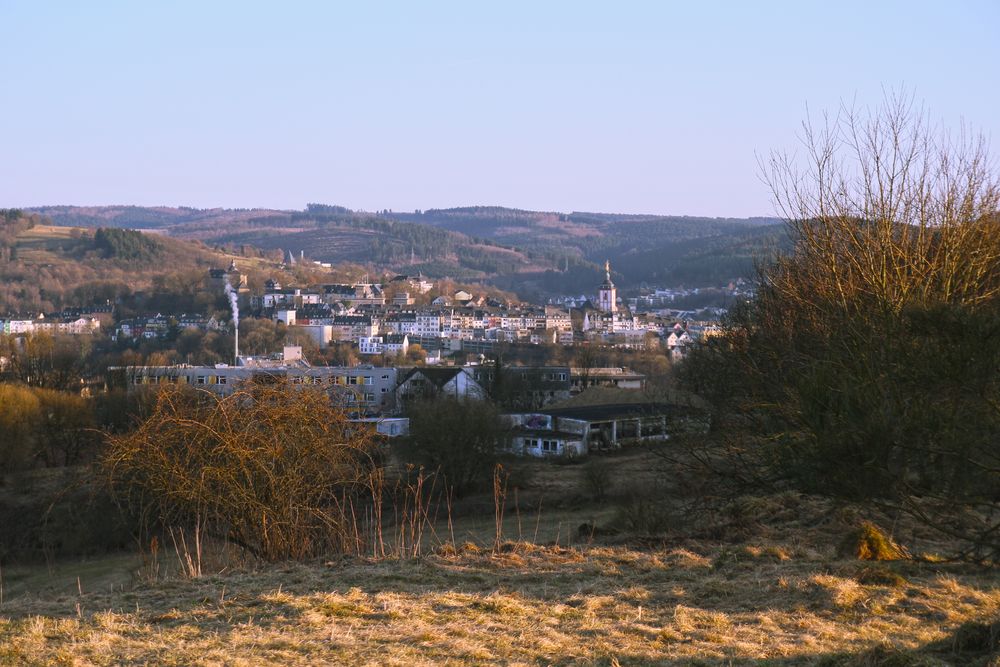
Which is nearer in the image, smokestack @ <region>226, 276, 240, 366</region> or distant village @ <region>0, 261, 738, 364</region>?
smokestack @ <region>226, 276, 240, 366</region>

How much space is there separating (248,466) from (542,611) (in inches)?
155

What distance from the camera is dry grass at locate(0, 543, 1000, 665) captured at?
587 centimetres

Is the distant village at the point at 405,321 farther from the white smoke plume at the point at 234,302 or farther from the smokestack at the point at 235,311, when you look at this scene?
the smokestack at the point at 235,311

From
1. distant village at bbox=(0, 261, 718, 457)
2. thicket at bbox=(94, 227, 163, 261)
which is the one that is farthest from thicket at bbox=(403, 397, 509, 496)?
thicket at bbox=(94, 227, 163, 261)

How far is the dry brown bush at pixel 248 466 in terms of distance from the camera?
31.2ft

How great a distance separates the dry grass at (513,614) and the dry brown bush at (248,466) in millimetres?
1034

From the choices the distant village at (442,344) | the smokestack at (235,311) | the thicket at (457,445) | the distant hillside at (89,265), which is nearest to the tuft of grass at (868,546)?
the distant village at (442,344)

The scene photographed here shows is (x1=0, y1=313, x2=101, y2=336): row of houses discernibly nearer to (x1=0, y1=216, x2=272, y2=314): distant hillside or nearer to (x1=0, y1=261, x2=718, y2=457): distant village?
(x1=0, y1=261, x2=718, y2=457): distant village

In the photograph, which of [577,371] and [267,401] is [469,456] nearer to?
[267,401]

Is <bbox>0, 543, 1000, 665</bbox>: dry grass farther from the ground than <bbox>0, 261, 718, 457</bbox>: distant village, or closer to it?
farther from the ground

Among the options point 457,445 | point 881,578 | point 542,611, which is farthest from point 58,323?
point 881,578

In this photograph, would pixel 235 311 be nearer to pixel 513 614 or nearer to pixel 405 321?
pixel 405 321

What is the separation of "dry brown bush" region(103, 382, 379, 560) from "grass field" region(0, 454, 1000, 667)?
0.54 m

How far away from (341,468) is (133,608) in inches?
149
